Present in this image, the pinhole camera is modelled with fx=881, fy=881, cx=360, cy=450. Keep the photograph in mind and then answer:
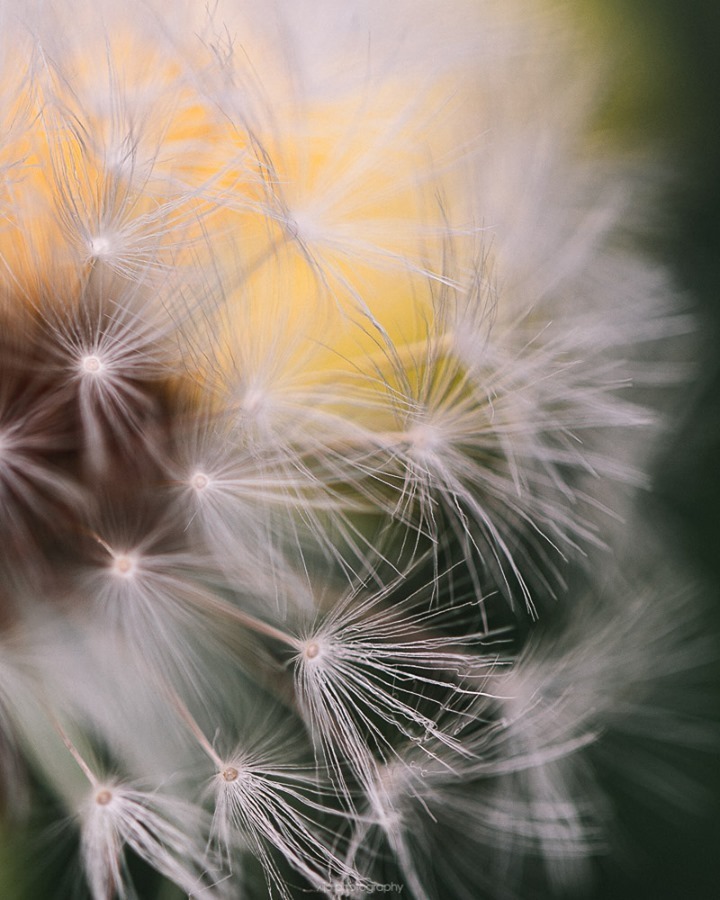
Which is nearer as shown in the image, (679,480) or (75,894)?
(75,894)

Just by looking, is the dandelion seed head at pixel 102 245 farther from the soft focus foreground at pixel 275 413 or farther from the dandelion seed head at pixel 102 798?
the dandelion seed head at pixel 102 798

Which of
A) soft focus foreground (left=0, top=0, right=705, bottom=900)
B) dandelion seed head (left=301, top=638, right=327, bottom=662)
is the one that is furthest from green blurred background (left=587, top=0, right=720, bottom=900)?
dandelion seed head (left=301, top=638, right=327, bottom=662)

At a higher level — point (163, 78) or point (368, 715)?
point (163, 78)

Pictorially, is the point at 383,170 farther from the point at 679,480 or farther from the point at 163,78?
the point at 679,480

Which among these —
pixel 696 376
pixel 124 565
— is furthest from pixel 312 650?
pixel 696 376

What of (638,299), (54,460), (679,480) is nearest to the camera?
(54,460)

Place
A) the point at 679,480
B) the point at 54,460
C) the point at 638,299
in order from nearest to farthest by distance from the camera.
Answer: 1. the point at 54,460
2. the point at 638,299
3. the point at 679,480

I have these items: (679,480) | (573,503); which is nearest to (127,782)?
(573,503)

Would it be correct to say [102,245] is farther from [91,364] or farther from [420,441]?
[420,441]
